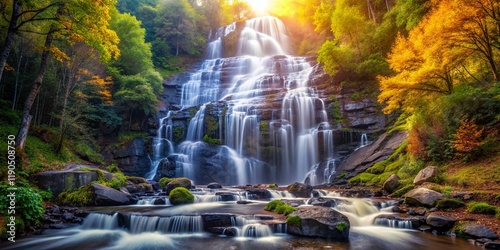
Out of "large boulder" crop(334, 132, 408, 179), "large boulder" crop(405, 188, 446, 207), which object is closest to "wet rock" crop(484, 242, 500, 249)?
"large boulder" crop(405, 188, 446, 207)

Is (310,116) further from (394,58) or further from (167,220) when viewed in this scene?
(167,220)

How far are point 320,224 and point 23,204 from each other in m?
8.85

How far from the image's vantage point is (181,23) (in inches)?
1905

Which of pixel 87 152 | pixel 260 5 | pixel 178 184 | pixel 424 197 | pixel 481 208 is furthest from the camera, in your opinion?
pixel 260 5

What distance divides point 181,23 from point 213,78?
17907 millimetres

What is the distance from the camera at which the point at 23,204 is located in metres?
8.07

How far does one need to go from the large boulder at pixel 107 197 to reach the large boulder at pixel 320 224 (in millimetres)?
8299

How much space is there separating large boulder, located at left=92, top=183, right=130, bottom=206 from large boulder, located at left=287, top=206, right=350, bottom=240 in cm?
830

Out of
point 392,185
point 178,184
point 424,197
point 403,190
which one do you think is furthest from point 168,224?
point 392,185

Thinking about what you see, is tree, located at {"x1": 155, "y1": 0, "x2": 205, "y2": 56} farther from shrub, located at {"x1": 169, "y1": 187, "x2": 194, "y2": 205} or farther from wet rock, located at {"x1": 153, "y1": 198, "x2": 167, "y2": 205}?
wet rock, located at {"x1": 153, "y1": 198, "x2": 167, "y2": 205}

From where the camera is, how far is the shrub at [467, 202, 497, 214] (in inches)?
337

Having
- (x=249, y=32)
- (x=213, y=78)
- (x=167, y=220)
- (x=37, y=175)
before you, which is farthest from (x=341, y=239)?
(x=249, y=32)

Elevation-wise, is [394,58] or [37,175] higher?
[394,58]

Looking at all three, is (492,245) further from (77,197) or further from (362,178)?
(77,197)
